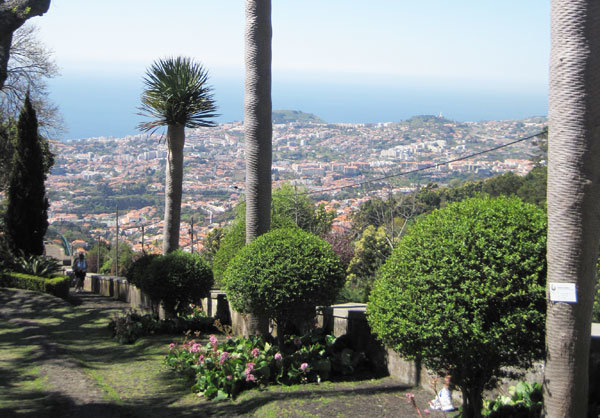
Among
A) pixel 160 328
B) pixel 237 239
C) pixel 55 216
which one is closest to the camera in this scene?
pixel 160 328

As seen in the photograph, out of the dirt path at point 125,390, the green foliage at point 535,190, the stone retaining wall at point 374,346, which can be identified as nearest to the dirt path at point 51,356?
the dirt path at point 125,390

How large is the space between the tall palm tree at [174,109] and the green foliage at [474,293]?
28.5ft

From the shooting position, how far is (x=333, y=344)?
858 cm

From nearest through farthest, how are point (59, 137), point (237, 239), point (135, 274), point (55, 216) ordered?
point (237, 239) < point (135, 274) < point (59, 137) < point (55, 216)

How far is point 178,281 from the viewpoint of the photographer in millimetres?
12328

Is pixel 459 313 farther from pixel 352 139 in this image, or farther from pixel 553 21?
pixel 352 139

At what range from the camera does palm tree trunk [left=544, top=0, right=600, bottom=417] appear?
15.9 feet

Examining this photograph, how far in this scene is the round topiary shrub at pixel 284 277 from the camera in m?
7.84

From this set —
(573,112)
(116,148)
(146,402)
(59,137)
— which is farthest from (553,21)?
(116,148)

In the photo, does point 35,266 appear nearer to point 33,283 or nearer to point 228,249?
point 33,283

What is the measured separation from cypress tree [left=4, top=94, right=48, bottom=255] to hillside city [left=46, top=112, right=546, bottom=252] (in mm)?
21181

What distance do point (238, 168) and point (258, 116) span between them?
77395 millimetres

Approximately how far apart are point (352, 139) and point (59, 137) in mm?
79099

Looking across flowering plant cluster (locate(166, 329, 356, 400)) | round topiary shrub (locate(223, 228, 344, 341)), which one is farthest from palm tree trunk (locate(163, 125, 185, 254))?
round topiary shrub (locate(223, 228, 344, 341))
